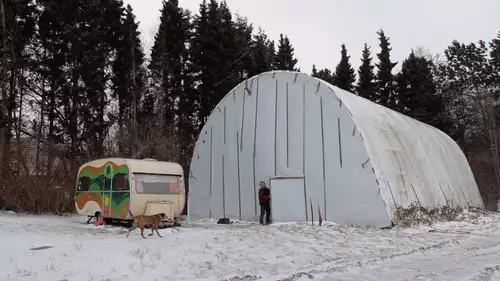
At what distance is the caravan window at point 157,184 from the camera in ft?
49.2

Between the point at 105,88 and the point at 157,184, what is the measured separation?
1292 centimetres

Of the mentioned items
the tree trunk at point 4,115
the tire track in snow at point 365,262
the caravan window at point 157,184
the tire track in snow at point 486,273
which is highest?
the tree trunk at point 4,115

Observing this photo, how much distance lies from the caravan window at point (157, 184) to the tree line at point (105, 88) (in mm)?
6078

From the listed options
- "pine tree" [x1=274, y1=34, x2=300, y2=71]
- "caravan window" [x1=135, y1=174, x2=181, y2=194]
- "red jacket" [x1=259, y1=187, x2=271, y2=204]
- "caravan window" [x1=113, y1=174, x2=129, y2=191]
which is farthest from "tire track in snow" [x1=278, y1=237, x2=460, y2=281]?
"pine tree" [x1=274, y1=34, x2=300, y2=71]

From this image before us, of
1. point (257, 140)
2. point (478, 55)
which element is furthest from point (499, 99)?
point (257, 140)

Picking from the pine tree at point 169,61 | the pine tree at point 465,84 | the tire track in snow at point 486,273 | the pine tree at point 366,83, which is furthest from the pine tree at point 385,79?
the tire track in snow at point 486,273

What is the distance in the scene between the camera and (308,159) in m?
16.3

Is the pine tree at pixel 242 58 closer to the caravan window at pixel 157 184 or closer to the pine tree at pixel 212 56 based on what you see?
the pine tree at pixel 212 56

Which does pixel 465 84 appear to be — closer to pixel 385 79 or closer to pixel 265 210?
pixel 385 79

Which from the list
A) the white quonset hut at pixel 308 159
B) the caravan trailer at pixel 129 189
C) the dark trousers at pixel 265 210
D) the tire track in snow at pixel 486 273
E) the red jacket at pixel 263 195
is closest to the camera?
the tire track in snow at pixel 486 273

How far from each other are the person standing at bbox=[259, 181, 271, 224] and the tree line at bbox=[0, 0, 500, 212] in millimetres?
8037

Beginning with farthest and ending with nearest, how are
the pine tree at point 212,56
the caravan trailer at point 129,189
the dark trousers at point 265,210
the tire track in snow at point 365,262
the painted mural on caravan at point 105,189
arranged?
the pine tree at point 212,56, the dark trousers at point 265,210, the painted mural on caravan at point 105,189, the caravan trailer at point 129,189, the tire track in snow at point 365,262

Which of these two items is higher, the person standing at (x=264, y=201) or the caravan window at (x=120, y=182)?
the caravan window at (x=120, y=182)

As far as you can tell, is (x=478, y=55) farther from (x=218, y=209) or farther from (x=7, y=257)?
(x=7, y=257)
